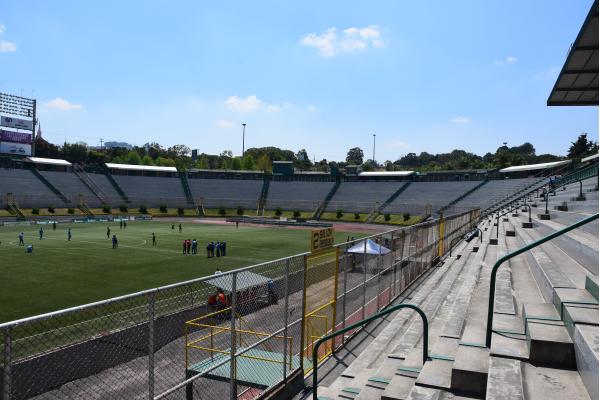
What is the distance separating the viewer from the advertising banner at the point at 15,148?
74.9m

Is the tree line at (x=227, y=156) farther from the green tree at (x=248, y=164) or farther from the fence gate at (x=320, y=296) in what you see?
the fence gate at (x=320, y=296)

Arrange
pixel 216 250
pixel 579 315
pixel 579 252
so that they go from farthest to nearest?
pixel 216 250 → pixel 579 252 → pixel 579 315

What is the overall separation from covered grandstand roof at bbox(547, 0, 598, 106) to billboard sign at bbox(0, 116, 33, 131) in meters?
86.3

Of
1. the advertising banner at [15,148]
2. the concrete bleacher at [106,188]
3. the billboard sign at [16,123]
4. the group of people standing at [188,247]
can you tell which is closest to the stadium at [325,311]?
the group of people standing at [188,247]

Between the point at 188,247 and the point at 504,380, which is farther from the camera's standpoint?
the point at 188,247

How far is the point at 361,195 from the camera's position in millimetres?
82750

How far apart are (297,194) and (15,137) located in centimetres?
5350

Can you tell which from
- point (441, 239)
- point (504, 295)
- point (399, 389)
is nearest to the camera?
point (399, 389)

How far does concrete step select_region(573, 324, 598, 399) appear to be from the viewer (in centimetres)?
334

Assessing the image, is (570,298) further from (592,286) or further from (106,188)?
(106,188)

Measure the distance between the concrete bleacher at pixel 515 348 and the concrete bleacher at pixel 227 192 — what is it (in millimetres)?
77295

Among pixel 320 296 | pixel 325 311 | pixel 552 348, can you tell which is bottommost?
pixel 325 311

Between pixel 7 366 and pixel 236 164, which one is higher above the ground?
pixel 236 164

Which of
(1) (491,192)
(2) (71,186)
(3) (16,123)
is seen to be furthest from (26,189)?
(1) (491,192)
